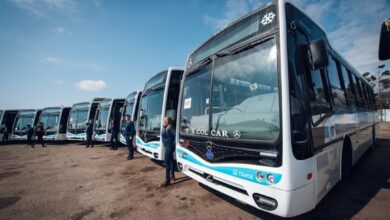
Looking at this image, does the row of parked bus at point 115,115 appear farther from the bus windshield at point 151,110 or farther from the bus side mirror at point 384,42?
the bus side mirror at point 384,42

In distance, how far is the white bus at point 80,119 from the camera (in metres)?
14.5

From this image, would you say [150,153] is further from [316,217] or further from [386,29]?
[386,29]

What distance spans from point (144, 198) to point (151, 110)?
11.0 ft

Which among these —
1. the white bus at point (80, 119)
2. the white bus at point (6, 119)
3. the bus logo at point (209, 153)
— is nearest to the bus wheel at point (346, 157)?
the bus logo at point (209, 153)

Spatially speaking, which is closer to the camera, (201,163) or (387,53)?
(387,53)

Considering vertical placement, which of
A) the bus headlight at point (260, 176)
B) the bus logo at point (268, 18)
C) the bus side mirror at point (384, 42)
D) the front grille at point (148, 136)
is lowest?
the bus headlight at point (260, 176)

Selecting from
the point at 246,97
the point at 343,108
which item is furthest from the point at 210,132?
the point at 343,108

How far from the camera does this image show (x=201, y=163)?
3.52 metres

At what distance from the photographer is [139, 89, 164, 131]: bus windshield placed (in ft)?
21.4

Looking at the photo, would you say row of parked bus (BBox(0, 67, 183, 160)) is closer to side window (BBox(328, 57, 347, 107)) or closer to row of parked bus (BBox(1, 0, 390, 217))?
row of parked bus (BBox(1, 0, 390, 217))

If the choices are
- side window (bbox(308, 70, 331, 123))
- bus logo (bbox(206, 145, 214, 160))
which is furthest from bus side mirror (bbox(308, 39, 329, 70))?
bus logo (bbox(206, 145, 214, 160))

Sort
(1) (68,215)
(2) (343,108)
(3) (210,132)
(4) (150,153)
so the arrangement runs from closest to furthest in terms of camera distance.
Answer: (3) (210,132) < (1) (68,215) < (2) (343,108) < (4) (150,153)

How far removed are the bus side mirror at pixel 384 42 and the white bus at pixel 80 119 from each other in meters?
15.4

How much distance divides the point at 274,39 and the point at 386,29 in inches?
55.7
